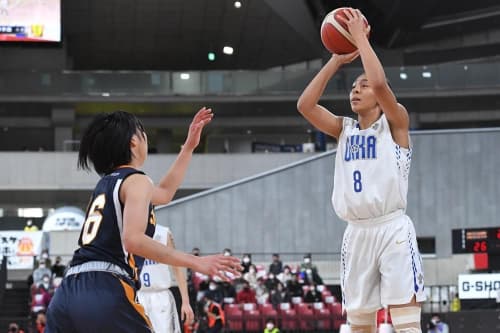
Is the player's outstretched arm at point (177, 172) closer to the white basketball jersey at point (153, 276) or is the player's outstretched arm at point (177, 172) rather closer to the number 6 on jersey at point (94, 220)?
the number 6 on jersey at point (94, 220)

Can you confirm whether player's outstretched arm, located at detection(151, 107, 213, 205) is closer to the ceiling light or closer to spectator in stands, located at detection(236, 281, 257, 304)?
spectator in stands, located at detection(236, 281, 257, 304)

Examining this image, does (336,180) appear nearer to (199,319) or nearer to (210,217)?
(199,319)

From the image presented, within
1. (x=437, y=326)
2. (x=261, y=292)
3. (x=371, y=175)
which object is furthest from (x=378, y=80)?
(x=261, y=292)

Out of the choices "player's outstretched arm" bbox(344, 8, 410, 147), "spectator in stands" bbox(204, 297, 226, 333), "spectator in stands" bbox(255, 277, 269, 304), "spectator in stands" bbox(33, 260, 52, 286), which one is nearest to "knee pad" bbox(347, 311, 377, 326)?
"player's outstretched arm" bbox(344, 8, 410, 147)

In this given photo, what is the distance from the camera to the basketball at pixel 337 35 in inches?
265

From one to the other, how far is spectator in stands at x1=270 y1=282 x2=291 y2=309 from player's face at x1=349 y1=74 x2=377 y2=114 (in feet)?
50.5

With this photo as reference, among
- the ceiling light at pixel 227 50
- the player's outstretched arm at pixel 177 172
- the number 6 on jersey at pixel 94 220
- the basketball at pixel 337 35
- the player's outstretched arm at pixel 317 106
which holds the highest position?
the ceiling light at pixel 227 50

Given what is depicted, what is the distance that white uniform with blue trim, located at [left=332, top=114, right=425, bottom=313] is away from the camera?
21.6 feet

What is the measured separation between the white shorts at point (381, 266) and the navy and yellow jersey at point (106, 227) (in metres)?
2.19

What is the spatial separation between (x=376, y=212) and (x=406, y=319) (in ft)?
2.40

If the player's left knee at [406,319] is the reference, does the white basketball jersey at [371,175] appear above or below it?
above

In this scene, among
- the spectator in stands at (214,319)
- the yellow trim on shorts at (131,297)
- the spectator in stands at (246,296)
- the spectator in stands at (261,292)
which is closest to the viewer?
the yellow trim on shorts at (131,297)

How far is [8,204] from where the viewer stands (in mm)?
36219

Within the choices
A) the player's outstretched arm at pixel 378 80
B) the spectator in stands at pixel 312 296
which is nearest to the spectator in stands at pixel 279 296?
the spectator in stands at pixel 312 296
